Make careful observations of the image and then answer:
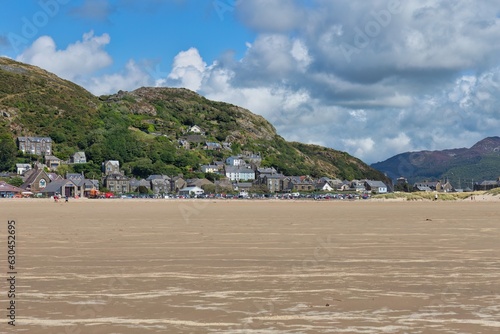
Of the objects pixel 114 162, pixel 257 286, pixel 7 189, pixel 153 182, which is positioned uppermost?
pixel 114 162

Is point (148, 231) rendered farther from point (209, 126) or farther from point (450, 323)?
point (209, 126)

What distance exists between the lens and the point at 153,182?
114 meters

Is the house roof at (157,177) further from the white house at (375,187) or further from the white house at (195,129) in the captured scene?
the white house at (375,187)

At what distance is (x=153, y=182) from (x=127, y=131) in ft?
104

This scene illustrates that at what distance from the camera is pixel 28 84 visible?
15750 centimetres

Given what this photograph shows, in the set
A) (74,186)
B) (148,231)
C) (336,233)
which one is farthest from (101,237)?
(74,186)

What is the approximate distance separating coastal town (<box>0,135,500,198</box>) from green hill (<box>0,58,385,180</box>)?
11.1 feet

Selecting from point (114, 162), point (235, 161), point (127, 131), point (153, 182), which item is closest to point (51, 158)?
point (114, 162)

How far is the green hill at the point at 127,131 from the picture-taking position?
127125 mm

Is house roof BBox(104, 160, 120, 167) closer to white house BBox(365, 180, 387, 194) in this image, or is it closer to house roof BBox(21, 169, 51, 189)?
house roof BBox(21, 169, 51, 189)

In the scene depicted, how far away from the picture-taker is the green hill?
417ft

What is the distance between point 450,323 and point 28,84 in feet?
541

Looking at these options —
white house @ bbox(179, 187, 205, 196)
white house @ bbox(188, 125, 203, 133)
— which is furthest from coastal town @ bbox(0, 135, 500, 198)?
white house @ bbox(188, 125, 203, 133)

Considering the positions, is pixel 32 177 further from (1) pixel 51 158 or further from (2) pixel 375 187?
(2) pixel 375 187
